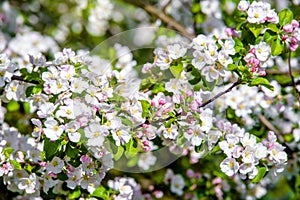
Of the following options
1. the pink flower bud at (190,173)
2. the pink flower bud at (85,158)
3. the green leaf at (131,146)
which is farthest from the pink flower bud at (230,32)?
the pink flower bud at (190,173)

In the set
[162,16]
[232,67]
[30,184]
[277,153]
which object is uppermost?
[232,67]

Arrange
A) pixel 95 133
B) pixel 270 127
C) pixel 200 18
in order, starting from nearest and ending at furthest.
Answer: pixel 95 133
pixel 270 127
pixel 200 18

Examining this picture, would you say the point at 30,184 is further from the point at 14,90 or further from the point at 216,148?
the point at 216,148

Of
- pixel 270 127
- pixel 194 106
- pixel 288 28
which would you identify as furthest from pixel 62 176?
pixel 270 127

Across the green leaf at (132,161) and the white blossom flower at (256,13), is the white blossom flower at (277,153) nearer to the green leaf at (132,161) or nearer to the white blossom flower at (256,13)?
the white blossom flower at (256,13)

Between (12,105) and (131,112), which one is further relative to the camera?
(12,105)

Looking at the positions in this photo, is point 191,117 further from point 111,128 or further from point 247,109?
point 247,109
